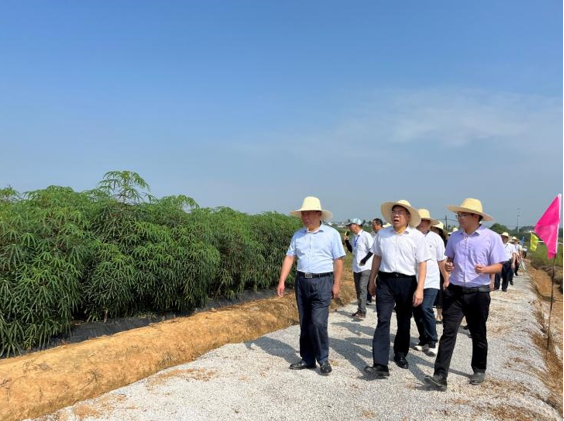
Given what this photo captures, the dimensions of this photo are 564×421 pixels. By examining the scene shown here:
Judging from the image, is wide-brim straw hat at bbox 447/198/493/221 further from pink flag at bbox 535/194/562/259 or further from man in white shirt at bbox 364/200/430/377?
pink flag at bbox 535/194/562/259

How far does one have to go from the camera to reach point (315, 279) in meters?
4.33

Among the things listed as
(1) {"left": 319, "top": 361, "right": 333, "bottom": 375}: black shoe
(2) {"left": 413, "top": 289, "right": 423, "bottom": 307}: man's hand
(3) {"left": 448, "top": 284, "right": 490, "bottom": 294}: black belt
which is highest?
(3) {"left": 448, "top": 284, "right": 490, "bottom": 294}: black belt

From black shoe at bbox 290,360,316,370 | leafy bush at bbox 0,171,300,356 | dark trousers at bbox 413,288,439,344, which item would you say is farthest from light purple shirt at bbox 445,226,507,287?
leafy bush at bbox 0,171,300,356

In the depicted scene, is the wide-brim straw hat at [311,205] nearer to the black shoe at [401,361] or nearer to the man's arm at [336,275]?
the man's arm at [336,275]

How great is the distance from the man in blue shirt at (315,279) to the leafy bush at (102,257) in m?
2.40

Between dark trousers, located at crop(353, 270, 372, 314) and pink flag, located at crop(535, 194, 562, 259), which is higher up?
pink flag, located at crop(535, 194, 562, 259)

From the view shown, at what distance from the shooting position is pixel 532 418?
351cm

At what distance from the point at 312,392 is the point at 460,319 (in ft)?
5.05

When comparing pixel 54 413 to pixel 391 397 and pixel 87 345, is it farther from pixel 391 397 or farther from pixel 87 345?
pixel 391 397

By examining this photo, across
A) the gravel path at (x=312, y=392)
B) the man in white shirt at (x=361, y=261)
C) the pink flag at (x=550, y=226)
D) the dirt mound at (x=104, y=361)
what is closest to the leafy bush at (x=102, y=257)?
the dirt mound at (x=104, y=361)

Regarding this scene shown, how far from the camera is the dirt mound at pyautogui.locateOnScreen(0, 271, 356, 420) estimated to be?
3527 mm

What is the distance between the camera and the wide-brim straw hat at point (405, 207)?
4336 millimetres

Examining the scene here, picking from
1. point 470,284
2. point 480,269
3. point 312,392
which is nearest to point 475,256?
point 480,269

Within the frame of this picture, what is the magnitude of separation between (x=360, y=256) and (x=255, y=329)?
2.18 metres
